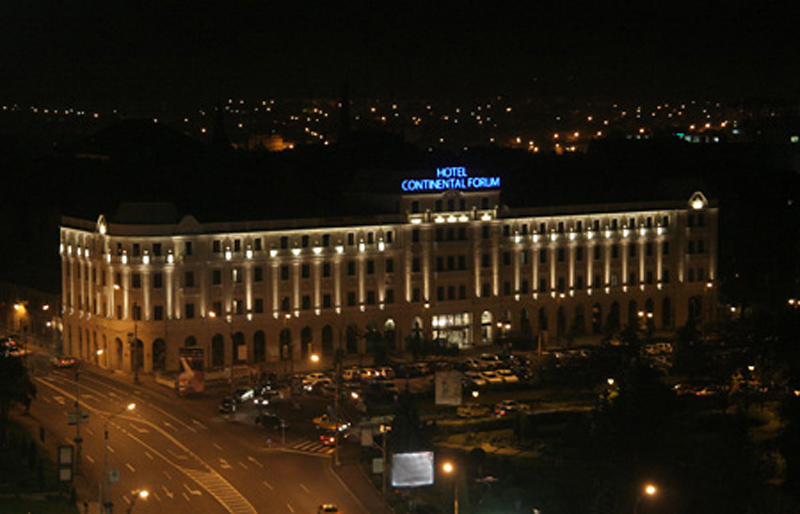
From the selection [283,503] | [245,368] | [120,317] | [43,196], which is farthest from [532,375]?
[43,196]

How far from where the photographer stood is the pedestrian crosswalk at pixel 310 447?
279 feet

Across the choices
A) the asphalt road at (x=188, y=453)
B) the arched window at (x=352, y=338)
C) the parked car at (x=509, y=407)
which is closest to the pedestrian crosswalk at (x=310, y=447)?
the asphalt road at (x=188, y=453)

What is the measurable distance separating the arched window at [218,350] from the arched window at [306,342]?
243 inches

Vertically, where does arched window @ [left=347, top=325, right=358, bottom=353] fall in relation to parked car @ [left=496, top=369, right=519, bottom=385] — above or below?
above

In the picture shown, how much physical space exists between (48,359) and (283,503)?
40.0m

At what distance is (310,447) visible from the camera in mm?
85938

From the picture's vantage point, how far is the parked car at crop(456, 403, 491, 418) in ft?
313

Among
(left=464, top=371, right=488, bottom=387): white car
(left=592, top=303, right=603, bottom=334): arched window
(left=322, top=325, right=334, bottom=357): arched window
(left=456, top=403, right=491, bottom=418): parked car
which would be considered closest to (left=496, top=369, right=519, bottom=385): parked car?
(left=464, top=371, right=488, bottom=387): white car

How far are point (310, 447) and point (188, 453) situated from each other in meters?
6.56

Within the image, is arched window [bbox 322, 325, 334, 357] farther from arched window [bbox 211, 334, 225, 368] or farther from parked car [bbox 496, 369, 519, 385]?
parked car [bbox 496, 369, 519, 385]

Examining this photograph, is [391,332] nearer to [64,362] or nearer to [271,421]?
[64,362]

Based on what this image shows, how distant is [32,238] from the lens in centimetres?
14612

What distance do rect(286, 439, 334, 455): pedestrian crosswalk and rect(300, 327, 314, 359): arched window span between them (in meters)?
26.3

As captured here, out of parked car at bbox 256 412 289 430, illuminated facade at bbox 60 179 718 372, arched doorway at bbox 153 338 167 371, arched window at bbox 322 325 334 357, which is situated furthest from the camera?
arched window at bbox 322 325 334 357
